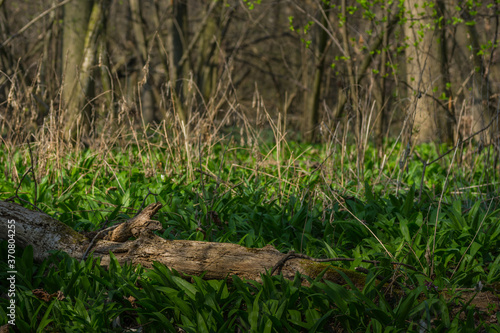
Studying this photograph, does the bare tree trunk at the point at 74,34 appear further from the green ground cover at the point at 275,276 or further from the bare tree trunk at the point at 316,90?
the bare tree trunk at the point at 316,90

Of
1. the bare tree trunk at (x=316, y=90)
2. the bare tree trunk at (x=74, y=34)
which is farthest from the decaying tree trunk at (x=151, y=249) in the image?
the bare tree trunk at (x=316, y=90)

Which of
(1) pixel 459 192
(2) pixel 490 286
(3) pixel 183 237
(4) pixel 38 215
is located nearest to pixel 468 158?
(1) pixel 459 192

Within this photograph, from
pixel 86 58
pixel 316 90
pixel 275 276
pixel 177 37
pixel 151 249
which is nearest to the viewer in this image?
pixel 275 276

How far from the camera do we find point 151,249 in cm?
297

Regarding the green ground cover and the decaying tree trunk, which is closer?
the green ground cover

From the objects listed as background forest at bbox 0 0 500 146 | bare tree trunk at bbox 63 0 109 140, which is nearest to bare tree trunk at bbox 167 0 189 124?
background forest at bbox 0 0 500 146

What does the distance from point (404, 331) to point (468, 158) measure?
373 centimetres

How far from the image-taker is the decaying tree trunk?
2.85 metres

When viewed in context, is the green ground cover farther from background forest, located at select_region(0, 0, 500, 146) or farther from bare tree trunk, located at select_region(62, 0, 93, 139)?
bare tree trunk, located at select_region(62, 0, 93, 139)

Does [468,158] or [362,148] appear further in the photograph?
[468,158]

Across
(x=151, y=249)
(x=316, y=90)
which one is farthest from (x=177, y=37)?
(x=151, y=249)

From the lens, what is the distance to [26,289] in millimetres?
2814

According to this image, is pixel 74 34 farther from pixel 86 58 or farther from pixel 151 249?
A: pixel 151 249

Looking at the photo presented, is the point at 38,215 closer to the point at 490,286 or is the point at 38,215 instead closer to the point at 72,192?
the point at 72,192
